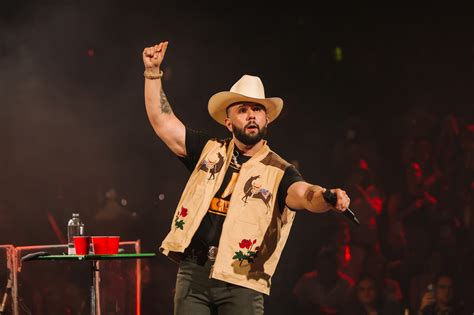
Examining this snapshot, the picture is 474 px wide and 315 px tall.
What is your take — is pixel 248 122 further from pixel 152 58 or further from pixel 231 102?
pixel 152 58

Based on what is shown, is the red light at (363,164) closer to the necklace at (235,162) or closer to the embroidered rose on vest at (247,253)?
the necklace at (235,162)

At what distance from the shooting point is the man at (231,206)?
261 cm

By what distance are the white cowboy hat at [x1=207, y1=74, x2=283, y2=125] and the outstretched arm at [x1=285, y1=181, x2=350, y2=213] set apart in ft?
1.39

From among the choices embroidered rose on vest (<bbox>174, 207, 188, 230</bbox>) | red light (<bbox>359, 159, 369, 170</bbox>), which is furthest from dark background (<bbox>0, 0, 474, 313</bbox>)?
embroidered rose on vest (<bbox>174, 207, 188, 230</bbox>)

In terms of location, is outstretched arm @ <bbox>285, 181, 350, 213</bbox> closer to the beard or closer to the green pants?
the beard

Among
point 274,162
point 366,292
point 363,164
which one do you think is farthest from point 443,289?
point 274,162

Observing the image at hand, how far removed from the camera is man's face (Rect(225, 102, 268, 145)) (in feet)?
9.25

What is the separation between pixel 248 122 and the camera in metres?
2.84

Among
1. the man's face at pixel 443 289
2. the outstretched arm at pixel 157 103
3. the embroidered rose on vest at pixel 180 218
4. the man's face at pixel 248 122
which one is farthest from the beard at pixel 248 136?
the man's face at pixel 443 289

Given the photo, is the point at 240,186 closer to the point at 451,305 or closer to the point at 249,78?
the point at 249,78

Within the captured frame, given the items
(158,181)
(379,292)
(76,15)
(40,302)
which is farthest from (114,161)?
(379,292)

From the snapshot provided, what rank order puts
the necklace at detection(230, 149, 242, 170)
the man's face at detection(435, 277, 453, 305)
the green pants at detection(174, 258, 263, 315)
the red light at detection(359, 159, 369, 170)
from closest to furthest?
the green pants at detection(174, 258, 263, 315), the necklace at detection(230, 149, 242, 170), the man's face at detection(435, 277, 453, 305), the red light at detection(359, 159, 369, 170)

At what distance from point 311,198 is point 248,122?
49 centimetres

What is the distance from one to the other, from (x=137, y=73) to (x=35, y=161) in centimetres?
104
